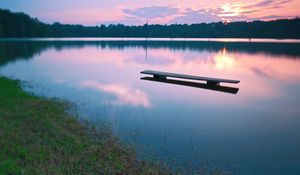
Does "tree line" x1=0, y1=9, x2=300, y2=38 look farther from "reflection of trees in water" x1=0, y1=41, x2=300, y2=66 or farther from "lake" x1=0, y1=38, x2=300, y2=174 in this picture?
"lake" x1=0, y1=38, x2=300, y2=174

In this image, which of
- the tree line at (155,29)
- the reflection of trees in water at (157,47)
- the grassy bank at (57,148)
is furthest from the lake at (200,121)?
the tree line at (155,29)

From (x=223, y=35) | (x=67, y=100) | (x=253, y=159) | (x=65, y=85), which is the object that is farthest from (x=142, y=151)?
(x=223, y=35)

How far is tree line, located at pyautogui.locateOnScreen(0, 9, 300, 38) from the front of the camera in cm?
7988

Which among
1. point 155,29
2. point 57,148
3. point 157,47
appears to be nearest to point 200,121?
point 57,148

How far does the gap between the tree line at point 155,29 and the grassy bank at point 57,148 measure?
81.0 m

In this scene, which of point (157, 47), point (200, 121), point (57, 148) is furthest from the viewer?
point (157, 47)

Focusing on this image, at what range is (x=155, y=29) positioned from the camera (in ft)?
406

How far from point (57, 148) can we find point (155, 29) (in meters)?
123

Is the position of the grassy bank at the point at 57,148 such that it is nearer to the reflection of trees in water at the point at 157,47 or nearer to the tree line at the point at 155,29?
the reflection of trees in water at the point at 157,47

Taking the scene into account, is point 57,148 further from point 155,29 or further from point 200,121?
point 155,29

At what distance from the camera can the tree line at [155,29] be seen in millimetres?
79875

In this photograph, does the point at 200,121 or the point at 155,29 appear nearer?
the point at 200,121

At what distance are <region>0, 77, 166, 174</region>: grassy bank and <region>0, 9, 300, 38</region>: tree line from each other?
266 ft

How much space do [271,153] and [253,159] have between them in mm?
647
